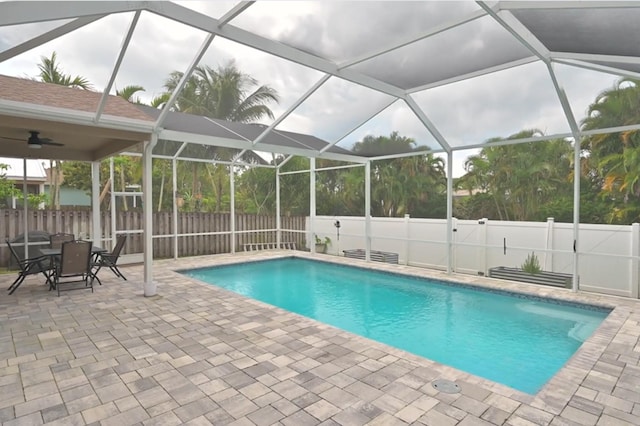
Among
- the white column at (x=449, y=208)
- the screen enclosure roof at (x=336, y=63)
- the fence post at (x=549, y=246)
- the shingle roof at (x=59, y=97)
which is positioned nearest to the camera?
the screen enclosure roof at (x=336, y=63)

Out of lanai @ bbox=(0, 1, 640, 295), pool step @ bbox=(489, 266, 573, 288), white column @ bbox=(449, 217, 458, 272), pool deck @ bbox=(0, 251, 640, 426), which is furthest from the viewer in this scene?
white column @ bbox=(449, 217, 458, 272)

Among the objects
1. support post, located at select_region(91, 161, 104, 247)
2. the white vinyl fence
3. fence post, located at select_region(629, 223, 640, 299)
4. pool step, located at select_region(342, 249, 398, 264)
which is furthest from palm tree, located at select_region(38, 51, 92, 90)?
fence post, located at select_region(629, 223, 640, 299)

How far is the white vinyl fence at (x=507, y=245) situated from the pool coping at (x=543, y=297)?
592mm

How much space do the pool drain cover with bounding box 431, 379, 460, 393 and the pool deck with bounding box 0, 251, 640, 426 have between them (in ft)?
0.21

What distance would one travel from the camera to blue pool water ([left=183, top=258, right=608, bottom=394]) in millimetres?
4723

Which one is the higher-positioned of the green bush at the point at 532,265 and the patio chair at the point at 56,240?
the patio chair at the point at 56,240

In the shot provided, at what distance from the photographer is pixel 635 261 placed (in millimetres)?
6711

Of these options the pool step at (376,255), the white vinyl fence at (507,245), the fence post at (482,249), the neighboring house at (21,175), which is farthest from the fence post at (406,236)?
the neighboring house at (21,175)

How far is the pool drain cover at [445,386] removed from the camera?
11.0 ft

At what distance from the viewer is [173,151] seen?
34.8 ft

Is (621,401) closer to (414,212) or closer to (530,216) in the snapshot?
(530,216)

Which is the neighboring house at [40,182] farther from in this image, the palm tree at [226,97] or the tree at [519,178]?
the tree at [519,178]

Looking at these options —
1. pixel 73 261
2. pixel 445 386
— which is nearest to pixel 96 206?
pixel 73 261

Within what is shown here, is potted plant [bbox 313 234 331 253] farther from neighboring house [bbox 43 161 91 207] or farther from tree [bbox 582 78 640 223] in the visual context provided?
neighboring house [bbox 43 161 91 207]
